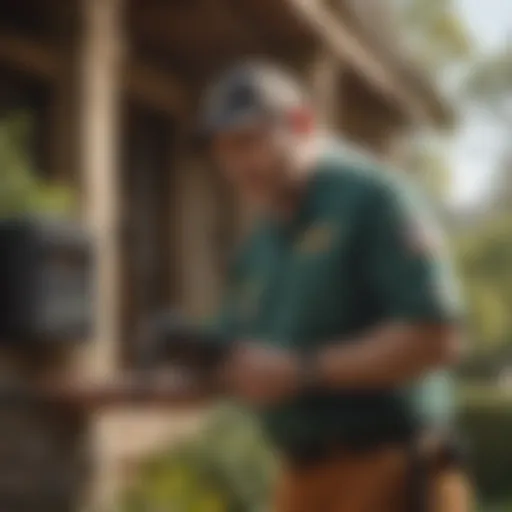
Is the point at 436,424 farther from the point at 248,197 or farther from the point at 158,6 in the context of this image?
the point at 158,6

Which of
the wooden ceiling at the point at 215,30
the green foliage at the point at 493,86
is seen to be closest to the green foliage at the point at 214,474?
the wooden ceiling at the point at 215,30

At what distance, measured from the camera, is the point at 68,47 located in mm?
4102

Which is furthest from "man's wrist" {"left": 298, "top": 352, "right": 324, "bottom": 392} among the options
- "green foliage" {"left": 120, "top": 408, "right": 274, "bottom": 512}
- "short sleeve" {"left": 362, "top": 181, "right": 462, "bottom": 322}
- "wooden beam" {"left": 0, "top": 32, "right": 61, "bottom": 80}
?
"wooden beam" {"left": 0, "top": 32, "right": 61, "bottom": 80}

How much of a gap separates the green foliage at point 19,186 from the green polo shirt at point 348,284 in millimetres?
1566

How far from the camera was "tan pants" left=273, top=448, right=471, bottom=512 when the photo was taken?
1.75 m

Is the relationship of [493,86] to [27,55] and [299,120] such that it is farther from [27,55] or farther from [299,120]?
[299,120]

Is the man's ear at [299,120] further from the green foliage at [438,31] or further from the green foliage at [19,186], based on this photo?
the green foliage at [438,31]

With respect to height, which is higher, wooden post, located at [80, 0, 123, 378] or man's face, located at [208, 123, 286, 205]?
wooden post, located at [80, 0, 123, 378]

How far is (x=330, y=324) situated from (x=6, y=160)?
6.15ft

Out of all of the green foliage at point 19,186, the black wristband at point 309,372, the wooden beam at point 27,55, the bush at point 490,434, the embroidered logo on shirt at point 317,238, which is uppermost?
the wooden beam at point 27,55

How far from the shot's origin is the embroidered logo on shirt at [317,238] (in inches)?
66.2

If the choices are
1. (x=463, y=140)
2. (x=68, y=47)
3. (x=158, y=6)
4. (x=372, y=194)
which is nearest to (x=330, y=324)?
(x=372, y=194)

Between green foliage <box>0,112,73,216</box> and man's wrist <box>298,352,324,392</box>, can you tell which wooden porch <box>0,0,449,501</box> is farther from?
man's wrist <box>298,352,324,392</box>

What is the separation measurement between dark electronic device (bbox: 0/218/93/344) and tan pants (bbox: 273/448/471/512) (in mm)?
1433
